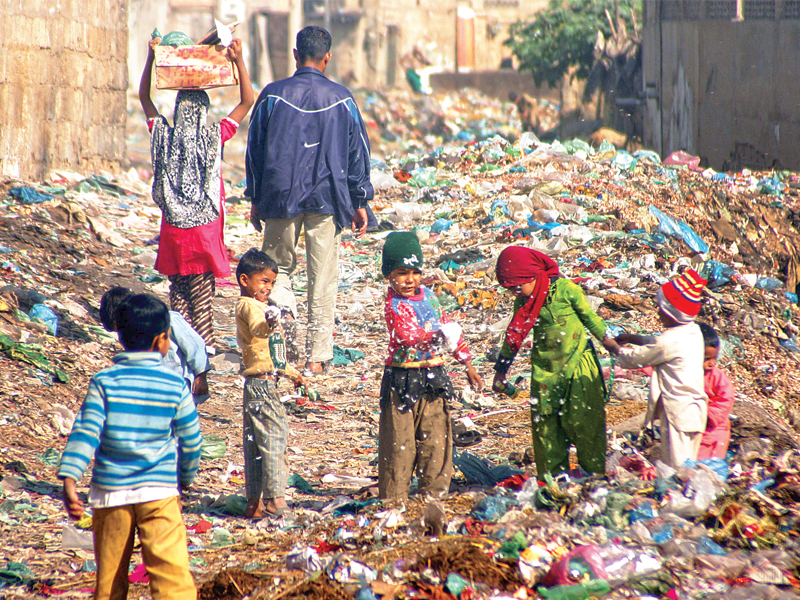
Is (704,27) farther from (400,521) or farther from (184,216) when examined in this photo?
(400,521)

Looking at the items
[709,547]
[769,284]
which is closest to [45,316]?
[709,547]

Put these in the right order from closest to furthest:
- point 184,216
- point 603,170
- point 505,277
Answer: point 505,277
point 184,216
point 603,170

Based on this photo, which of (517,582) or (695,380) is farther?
(695,380)

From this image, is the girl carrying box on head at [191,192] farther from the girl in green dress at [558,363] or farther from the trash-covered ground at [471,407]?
the girl in green dress at [558,363]

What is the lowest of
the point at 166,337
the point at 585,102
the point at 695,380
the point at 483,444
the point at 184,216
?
the point at 483,444

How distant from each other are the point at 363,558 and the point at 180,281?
2.66 m

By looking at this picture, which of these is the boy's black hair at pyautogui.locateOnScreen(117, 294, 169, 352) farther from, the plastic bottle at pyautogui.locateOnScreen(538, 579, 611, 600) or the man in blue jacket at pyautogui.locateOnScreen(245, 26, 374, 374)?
the man in blue jacket at pyautogui.locateOnScreen(245, 26, 374, 374)

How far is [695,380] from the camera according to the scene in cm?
327

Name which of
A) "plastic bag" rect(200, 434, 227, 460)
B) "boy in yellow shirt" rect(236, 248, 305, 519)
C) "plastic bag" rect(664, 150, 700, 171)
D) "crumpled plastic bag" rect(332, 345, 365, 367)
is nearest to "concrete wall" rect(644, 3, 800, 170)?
"plastic bag" rect(664, 150, 700, 171)

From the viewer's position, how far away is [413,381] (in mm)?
3312

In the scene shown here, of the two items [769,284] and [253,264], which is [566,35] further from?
[253,264]

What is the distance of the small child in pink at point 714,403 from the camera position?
137 inches

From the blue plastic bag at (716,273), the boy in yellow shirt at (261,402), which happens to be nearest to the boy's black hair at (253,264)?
the boy in yellow shirt at (261,402)

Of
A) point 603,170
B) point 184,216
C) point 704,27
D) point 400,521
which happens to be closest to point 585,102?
point 704,27
